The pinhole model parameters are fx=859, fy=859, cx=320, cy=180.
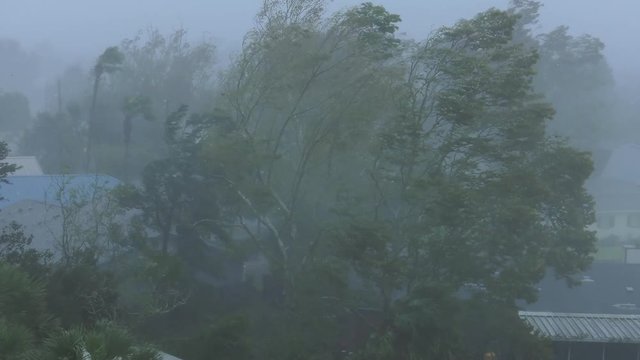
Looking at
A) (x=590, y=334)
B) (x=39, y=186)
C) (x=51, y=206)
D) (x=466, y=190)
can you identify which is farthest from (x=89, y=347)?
(x=39, y=186)

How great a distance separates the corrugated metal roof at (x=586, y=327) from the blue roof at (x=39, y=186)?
8179 mm

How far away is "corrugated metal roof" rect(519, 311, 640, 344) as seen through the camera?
14.0m

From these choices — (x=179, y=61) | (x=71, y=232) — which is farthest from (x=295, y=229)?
(x=179, y=61)

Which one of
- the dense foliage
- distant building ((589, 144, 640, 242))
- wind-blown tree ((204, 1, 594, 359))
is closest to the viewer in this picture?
the dense foliage

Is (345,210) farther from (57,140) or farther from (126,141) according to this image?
(57,140)

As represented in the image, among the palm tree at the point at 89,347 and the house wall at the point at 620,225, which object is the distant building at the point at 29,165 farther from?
the palm tree at the point at 89,347

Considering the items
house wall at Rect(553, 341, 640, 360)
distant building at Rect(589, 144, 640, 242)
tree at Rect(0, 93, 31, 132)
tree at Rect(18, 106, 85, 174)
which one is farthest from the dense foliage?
tree at Rect(0, 93, 31, 132)

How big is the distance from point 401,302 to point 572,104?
1700 cm

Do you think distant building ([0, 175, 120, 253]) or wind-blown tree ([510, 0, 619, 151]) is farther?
wind-blown tree ([510, 0, 619, 151])

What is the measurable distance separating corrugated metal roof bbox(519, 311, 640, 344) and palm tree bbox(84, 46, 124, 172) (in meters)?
12.6

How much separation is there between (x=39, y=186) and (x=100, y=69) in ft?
14.4

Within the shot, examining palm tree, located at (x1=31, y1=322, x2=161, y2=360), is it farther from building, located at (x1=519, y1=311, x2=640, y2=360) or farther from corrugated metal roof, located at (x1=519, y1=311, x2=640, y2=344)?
building, located at (x1=519, y1=311, x2=640, y2=360)

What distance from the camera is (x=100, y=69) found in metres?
21.8

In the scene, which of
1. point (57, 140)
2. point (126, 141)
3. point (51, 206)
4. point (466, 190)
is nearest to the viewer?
point (466, 190)
